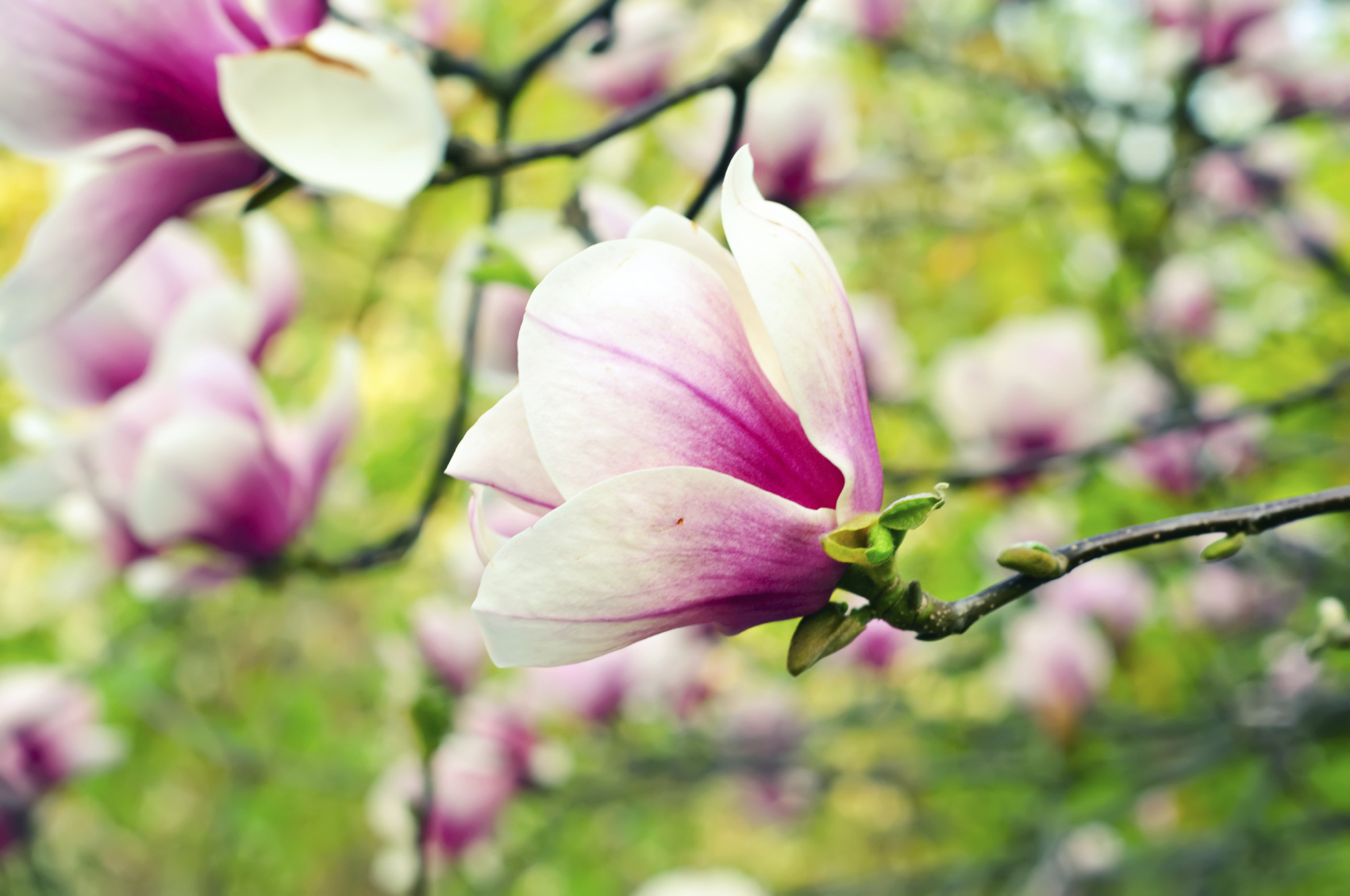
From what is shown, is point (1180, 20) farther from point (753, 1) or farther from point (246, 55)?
point (246, 55)

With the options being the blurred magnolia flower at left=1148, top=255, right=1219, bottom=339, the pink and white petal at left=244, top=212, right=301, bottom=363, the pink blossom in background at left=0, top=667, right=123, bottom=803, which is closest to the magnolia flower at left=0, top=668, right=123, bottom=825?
the pink blossom in background at left=0, top=667, right=123, bottom=803

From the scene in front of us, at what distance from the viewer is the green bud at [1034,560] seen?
32 centimetres

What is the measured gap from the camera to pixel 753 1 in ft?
5.35

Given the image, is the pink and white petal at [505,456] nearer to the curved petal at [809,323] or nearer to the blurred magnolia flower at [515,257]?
the curved petal at [809,323]

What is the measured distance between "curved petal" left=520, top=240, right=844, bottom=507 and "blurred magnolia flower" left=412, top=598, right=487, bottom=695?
3.23ft

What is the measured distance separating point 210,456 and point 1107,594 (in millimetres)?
1281

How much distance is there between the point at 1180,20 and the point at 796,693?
133cm

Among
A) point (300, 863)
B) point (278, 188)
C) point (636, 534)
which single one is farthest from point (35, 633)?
point (636, 534)

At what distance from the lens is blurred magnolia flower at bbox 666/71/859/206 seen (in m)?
1.10

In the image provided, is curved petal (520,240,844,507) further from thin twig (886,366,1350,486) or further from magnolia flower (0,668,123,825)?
magnolia flower (0,668,123,825)

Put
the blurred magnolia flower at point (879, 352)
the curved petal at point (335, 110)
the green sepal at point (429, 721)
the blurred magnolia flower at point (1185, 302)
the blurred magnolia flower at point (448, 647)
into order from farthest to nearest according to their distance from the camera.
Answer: the blurred magnolia flower at point (1185, 302) < the blurred magnolia flower at point (879, 352) < the blurred magnolia flower at point (448, 647) < the green sepal at point (429, 721) < the curved petal at point (335, 110)

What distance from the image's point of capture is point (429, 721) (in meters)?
0.59

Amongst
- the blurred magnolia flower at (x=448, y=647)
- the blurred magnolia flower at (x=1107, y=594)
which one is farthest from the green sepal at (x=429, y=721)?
the blurred magnolia flower at (x=1107, y=594)

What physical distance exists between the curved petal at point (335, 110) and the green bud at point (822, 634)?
225mm
